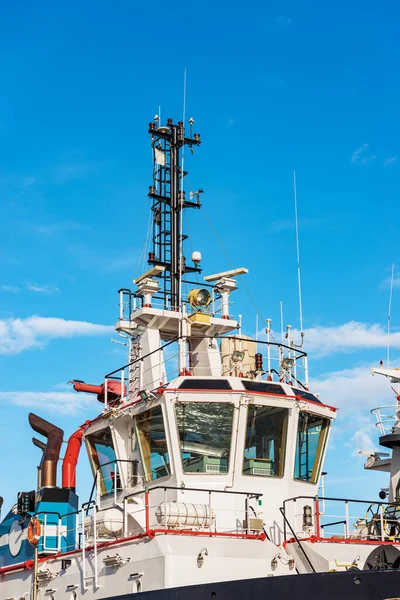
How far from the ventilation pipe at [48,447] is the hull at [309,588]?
28.0 feet

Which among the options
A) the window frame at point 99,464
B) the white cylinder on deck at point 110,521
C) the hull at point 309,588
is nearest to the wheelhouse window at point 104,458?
the window frame at point 99,464

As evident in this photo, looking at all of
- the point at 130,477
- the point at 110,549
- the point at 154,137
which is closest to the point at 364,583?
the point at 110,549

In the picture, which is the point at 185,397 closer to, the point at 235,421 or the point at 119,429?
the point at 235,421

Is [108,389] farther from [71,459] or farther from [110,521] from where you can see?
[110,521]

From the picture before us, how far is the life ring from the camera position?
20.2 metres

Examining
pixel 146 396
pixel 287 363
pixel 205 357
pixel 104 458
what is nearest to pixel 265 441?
pixel 287 363

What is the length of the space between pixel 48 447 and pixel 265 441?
710 centimetres

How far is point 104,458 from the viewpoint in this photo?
21.3 meters

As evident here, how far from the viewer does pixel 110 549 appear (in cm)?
1747

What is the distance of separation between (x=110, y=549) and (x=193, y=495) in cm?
204

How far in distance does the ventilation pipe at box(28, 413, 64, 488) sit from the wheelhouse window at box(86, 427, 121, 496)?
183 cm

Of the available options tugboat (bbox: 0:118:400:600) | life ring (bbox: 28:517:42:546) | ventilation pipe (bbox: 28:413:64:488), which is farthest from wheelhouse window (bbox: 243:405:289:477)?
ventilation pipe (bbox: 28:413:64:488)

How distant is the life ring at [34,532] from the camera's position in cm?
2020

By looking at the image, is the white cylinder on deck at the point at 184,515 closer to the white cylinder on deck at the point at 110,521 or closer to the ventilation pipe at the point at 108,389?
the white cylinder on deck at the point at 110,521
